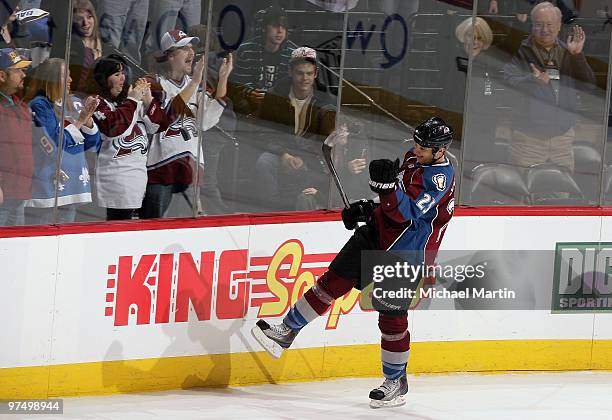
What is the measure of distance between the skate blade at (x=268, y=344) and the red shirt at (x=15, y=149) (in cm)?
132

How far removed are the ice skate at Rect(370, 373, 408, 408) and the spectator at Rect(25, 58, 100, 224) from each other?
66.6 inches

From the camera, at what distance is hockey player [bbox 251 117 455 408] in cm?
657

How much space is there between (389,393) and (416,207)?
3.11 feet

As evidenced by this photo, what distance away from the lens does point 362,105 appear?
24.2 feet

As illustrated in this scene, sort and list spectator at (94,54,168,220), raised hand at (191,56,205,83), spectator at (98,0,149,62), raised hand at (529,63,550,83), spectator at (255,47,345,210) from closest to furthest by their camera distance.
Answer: spectator at (98,0,149,62)
spectator at (94,54,168,220)
raised hand at (191,56,205,83)
spectator at (255,47,345,210)
raised hand at (529,63,550,83)

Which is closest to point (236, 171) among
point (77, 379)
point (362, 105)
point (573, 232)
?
→ point (362, 105)

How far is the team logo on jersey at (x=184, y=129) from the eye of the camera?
679 centimetres

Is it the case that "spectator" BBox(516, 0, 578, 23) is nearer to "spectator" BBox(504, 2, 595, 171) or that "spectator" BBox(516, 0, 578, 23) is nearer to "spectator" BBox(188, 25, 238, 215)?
"spectator" BBox(504, 2, 595, 171)

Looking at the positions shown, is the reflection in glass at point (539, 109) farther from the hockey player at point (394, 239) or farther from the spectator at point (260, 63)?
the spectator at point (260, 63)

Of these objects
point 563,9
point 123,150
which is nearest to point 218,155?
point 123,150

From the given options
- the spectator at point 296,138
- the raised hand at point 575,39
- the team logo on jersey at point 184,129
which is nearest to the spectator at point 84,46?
the team logo on jersey at point 184,129

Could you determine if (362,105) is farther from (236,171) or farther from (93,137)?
(93,137)

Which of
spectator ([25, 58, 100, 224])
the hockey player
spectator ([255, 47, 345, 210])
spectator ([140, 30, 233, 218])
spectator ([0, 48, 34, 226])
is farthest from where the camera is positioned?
spectator ([255, 47, 345, 210])

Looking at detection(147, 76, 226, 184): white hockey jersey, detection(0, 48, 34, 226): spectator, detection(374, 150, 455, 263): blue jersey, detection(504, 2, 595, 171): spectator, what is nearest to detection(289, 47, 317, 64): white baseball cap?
detection(147, 76, 226, 184): white hockey jersey
